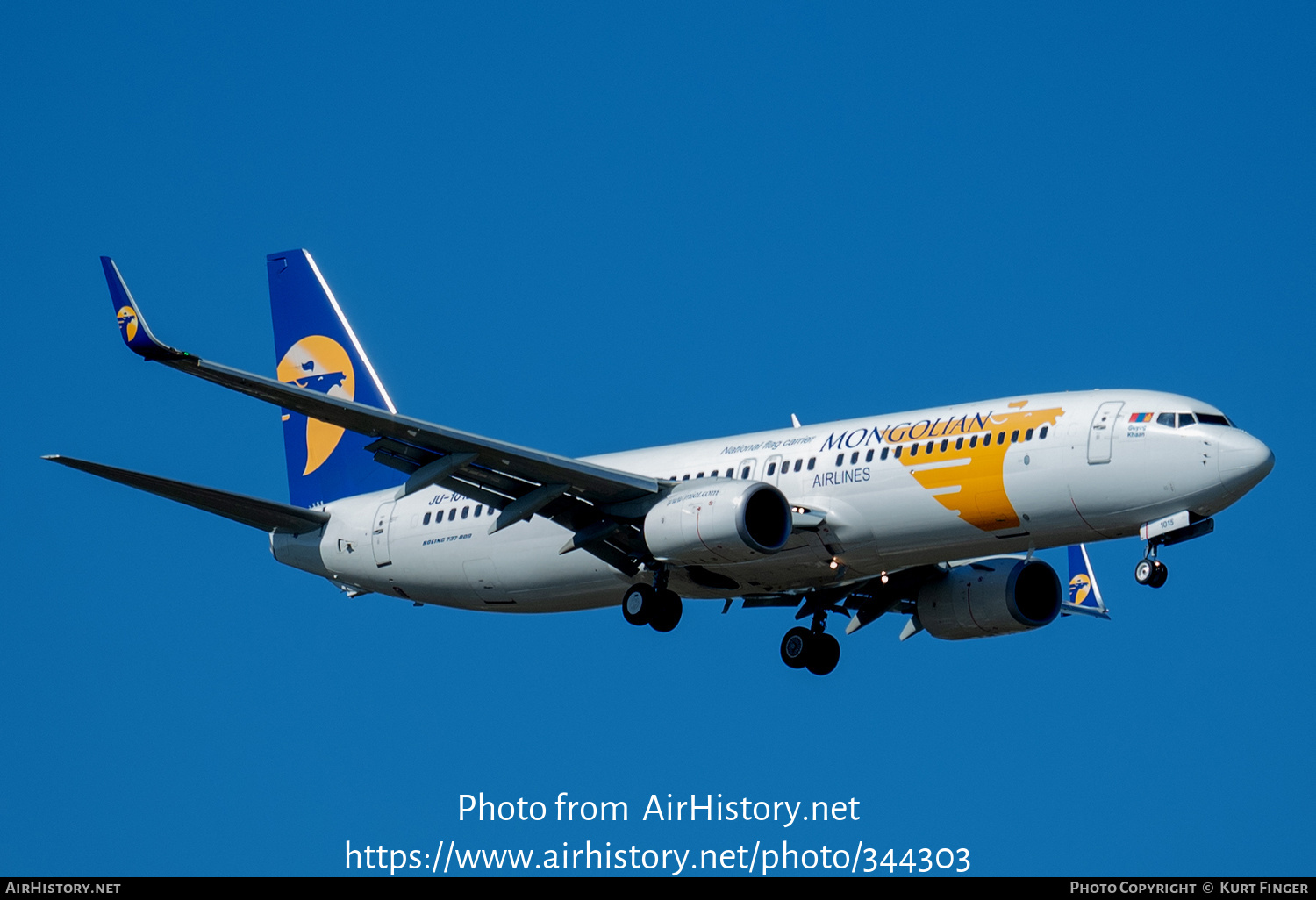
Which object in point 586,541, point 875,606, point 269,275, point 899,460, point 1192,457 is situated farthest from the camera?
point 269,275

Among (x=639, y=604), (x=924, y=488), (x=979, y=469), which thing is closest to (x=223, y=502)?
(x=639, y=604)

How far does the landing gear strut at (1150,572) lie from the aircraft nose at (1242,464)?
6.03ft

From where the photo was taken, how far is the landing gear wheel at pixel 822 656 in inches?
1606

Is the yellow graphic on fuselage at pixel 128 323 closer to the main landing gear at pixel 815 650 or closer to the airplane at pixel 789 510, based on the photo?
the airplane at pixel 789 510

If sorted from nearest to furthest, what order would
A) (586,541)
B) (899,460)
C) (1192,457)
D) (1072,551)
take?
(1192,457), (899,460), (586,541), (1072,551)

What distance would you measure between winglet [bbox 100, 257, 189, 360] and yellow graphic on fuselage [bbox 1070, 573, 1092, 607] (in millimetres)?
22044

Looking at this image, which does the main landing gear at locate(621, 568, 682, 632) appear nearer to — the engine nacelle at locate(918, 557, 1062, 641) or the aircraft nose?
the engine nacelle at locate(918, 557, 1062, 641)

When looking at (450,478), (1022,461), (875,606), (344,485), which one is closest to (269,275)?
(344,485)

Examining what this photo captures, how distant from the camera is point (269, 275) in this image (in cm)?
5041

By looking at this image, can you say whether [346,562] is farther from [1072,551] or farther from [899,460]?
[1072,551]

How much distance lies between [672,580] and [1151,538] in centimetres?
1035

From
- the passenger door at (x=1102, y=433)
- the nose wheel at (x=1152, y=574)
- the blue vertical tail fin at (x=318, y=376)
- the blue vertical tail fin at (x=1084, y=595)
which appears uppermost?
the blue vertical tail fin at (x=318, y=376)

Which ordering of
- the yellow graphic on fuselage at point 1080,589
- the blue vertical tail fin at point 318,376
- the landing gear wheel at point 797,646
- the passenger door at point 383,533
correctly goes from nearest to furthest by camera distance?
the landing gear wheel at point 797,646
the yellow graphic on fuselage at point 1080,589
the passenger door at point 383,533
the blue vertical tail fin at point 318,376

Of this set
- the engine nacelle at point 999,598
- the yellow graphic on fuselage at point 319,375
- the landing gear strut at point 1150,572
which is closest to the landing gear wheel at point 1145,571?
the landing gear strut at point 1150,572
